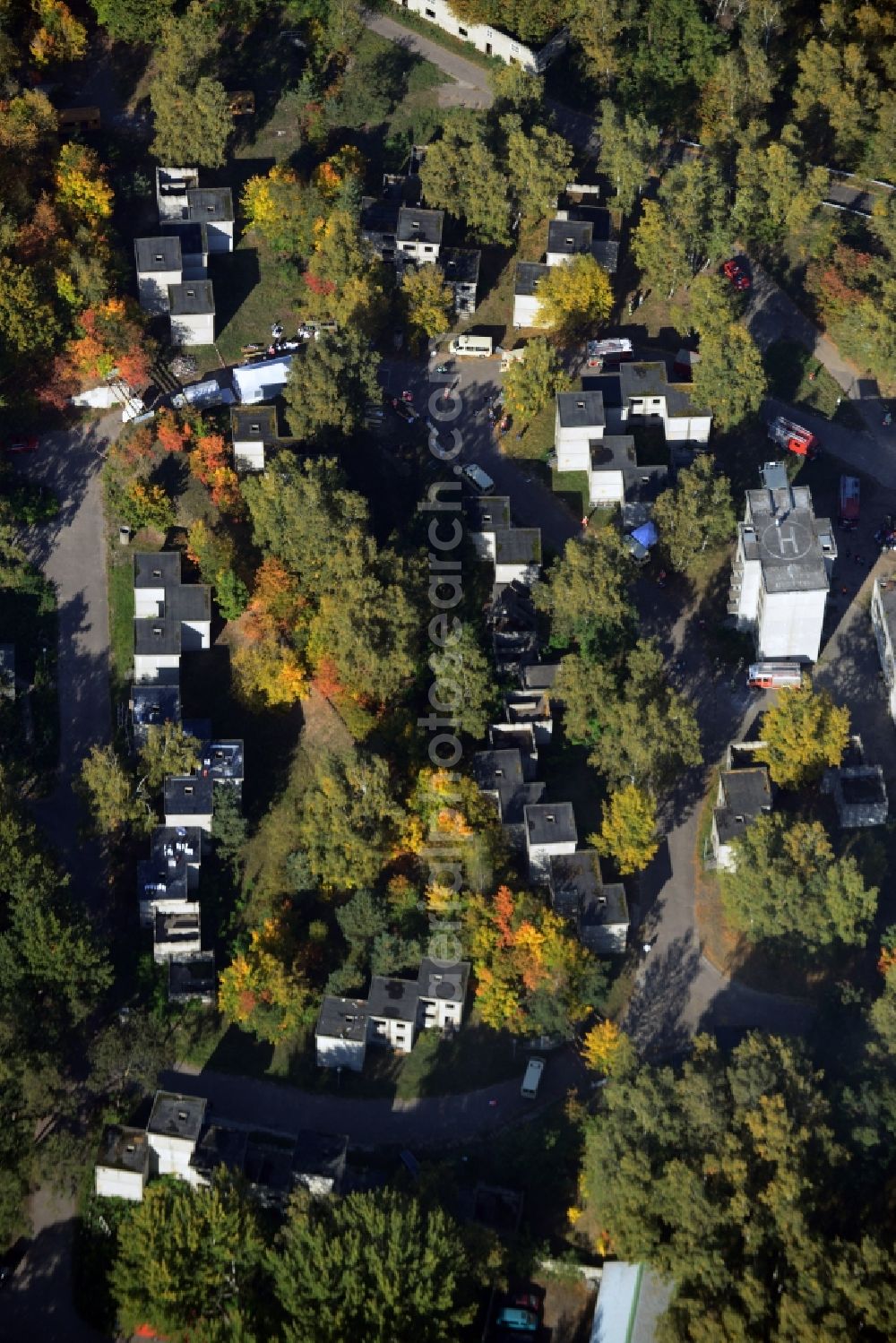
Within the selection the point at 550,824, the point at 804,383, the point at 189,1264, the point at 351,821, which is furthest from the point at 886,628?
the point at 189,1264

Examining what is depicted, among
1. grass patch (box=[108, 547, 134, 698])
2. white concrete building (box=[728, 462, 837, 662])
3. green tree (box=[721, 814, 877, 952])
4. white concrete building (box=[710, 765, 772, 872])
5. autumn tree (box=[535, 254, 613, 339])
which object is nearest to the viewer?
green tree (box=[721, 814, 877, 952])

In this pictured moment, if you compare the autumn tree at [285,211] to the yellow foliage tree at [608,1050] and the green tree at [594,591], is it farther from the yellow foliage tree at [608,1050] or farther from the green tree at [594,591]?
the yellow foliage tree at [608,1050]

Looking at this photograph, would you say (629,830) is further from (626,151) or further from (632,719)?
(626,151)

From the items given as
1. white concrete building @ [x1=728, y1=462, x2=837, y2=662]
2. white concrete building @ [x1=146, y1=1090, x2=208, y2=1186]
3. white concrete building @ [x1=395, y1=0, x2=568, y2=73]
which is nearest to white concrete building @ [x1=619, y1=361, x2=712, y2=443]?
white concrete building @ [x1=728, y1=462, x2=837, y2=662]

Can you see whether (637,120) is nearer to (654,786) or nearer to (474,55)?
(474,55)

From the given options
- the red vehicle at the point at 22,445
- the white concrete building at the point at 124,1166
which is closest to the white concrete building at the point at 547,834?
the white concrete building at the point at 124,1166

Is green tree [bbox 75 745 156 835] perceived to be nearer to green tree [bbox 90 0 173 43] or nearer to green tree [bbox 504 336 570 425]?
green tree [bbox 504 336 570 425]
